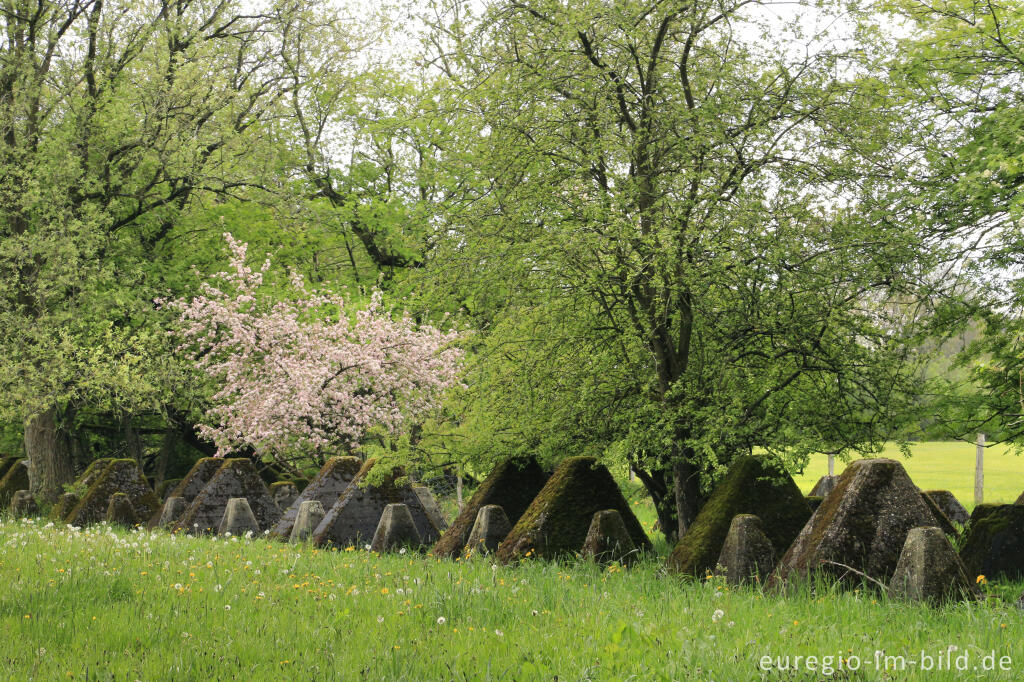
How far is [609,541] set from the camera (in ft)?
27.2

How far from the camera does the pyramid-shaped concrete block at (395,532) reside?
399 inches

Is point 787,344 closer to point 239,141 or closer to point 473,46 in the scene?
point 473,46

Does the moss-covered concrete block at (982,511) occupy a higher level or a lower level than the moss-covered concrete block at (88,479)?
higher

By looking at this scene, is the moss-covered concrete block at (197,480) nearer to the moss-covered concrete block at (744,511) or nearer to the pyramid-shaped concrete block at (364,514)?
the pyramid-shaped concrete block at (364,514)

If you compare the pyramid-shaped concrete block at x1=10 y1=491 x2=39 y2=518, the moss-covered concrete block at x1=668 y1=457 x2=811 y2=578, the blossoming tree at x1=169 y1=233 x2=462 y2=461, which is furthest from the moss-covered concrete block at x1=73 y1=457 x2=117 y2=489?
the moss-covered concrete block at x1=668 y1=457 x2=811 y2=578

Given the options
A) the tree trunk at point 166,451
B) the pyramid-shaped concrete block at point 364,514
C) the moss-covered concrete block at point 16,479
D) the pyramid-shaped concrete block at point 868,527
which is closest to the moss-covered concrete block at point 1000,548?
the pyramid-shaped concrete block at point 868,527

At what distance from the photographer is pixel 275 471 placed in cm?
2486

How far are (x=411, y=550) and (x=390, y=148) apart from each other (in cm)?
2381

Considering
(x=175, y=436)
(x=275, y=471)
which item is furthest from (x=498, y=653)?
(x=175, y=436)

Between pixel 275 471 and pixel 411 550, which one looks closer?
pixel 411 550

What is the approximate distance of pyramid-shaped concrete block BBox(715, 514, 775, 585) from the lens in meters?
6.93

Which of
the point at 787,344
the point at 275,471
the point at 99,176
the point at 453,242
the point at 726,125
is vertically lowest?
the point at 275,471

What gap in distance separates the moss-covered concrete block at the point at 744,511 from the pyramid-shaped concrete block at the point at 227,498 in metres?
8.43

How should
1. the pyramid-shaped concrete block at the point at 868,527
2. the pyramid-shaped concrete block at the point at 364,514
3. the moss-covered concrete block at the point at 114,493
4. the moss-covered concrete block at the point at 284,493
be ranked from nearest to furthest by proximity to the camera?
the pyramid-shaped concrete block at the point at 868,527
the pyramid-shaped concrete block at the point at 364,514
the moss-covered concrete block at the point at 284,493
the moss-covered concrete block at the point at 114,493
